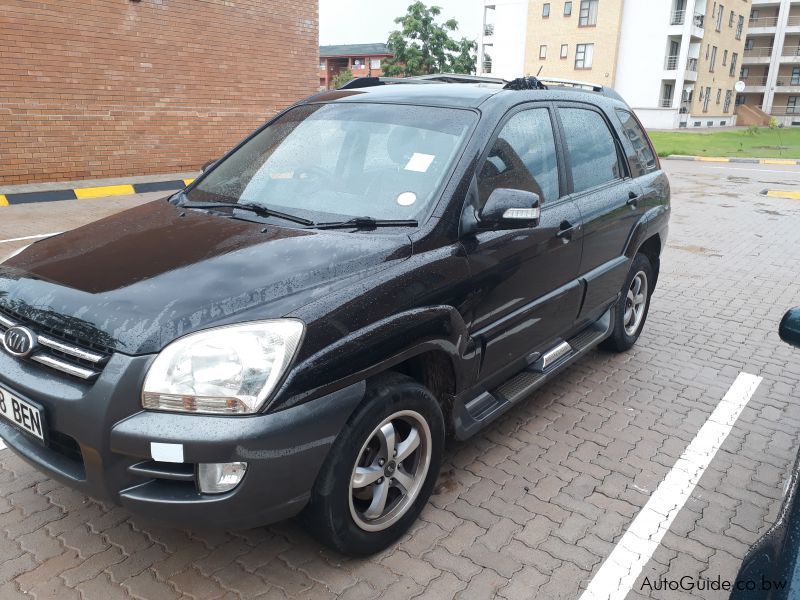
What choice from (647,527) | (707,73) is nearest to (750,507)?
(647,527)

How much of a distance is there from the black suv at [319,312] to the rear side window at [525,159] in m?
0.01

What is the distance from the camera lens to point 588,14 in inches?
1861

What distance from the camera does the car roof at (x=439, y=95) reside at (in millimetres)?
3424

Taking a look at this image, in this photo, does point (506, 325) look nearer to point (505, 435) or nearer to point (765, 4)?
point (505, 435)

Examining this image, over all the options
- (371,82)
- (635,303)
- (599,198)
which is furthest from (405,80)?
(635,303)

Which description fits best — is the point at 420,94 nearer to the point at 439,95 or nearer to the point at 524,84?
the point at 439,95

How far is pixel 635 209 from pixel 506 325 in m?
1.87

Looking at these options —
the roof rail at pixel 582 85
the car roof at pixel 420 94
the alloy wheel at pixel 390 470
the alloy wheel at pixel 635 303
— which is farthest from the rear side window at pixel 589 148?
the alloy wheel at pixel 390 470

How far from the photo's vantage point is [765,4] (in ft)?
198

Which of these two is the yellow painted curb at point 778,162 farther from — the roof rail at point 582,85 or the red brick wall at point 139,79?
the roof rail at point 582,85


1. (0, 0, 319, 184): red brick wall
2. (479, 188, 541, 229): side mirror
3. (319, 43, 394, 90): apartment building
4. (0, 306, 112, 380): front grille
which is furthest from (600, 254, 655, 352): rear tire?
(319, 43, 394, 90): apartment building

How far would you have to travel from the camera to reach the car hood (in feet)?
7.45

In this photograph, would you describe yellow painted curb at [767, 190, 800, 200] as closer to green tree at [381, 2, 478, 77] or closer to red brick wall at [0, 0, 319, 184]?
red brick wall at [0, 0, 319, 184]

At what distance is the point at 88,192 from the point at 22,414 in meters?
10.2
